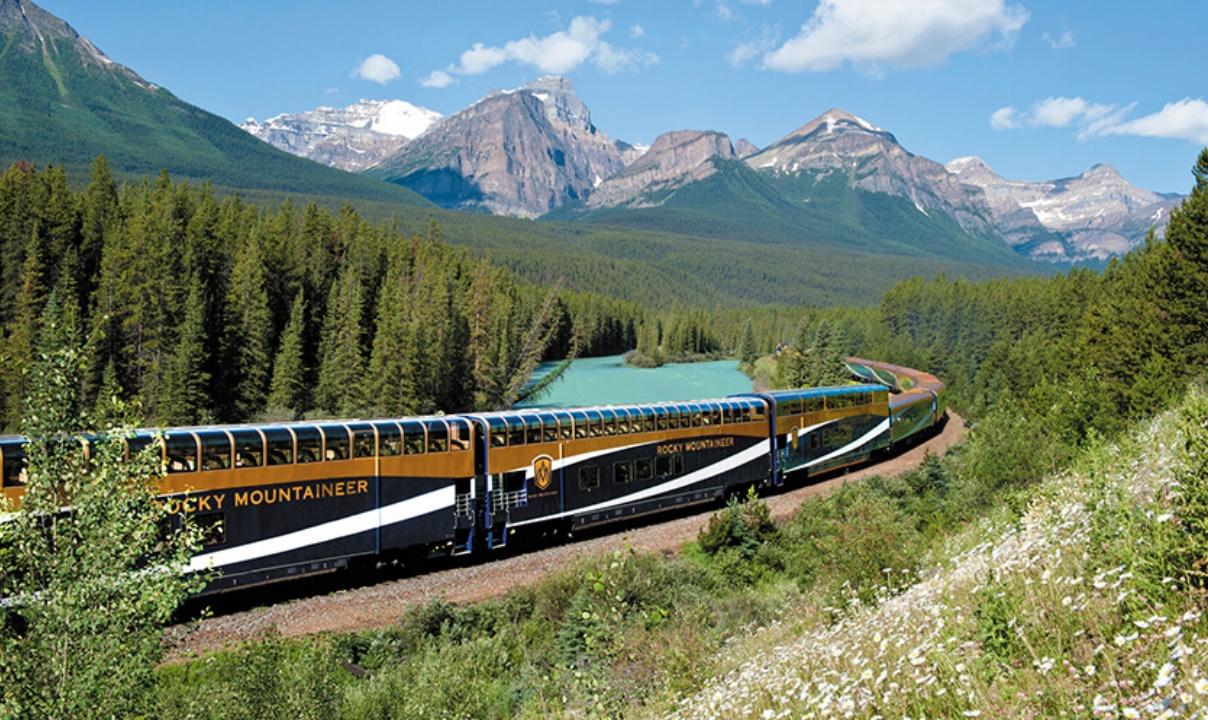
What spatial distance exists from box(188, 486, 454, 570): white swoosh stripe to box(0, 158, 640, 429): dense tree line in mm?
32505

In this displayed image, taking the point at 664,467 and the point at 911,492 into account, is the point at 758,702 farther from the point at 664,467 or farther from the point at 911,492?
the point at 911,492

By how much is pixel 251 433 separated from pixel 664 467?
17.1 m

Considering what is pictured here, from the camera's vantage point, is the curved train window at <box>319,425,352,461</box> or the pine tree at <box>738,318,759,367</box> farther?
the pine tree at <box>738,318,759,367</box>

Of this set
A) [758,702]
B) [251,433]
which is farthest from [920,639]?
[251,433]

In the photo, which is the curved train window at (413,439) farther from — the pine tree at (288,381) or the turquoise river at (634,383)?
the turquoise river at (634,383)

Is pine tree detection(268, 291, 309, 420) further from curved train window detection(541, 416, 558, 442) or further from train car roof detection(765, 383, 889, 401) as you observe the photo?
curved train window detection(541, 416, 558, 442)

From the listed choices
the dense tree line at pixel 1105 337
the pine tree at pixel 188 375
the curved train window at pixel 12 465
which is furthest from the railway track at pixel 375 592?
the pine tree at pixel 188 375

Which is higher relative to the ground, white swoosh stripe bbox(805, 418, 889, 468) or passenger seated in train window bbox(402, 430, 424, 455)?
passenger seated in train window bbox(402, 430, 424, 455)

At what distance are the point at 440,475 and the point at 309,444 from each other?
441cm

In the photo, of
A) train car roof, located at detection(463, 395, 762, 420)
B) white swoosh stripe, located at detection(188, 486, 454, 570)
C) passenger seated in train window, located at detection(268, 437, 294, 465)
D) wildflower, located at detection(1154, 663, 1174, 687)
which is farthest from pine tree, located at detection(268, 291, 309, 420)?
wildflower, located at detection(1154, 663, 1174, 687)

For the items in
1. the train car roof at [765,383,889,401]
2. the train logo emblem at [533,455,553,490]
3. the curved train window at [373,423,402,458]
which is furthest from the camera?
the train car roof at [765,383,889,401]

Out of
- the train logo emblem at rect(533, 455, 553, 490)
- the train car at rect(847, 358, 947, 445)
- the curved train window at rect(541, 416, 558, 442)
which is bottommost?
the train car at rect(847, 358, 947, 445)

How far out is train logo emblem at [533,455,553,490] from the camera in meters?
29.2

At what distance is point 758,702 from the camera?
9.19 metres
